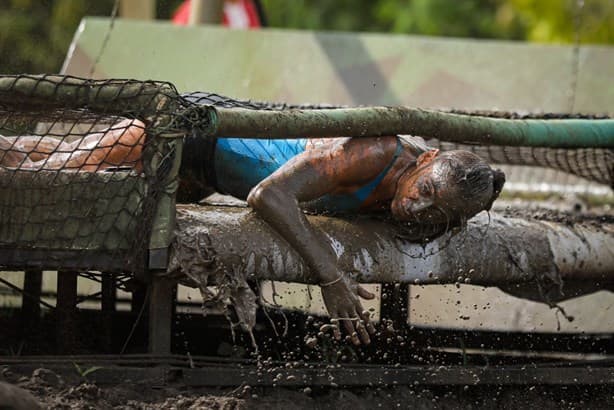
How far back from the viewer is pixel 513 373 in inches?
180

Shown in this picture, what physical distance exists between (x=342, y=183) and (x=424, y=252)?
44cm

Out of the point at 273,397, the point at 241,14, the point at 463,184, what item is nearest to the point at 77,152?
the point at 273,397

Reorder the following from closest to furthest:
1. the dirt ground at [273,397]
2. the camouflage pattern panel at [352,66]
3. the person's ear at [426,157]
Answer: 1. the dirt ground at [273,397]
2. the person's ear at [426,157]
3. the camouflage pattern panel at [352,66]

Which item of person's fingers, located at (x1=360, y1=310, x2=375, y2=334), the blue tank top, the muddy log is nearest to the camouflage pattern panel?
the muddy log

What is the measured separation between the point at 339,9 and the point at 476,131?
15261mm

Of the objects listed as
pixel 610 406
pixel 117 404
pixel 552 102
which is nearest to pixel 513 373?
pixel 610 406

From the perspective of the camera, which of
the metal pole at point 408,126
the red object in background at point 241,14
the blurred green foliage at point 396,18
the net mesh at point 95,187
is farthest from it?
the blurred green foliage at point 396,18

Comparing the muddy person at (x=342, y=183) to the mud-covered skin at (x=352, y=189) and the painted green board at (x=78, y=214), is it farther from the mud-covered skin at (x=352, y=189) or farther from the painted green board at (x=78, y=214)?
the painted green board at (x=78, y=214)

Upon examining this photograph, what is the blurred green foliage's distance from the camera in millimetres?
15195

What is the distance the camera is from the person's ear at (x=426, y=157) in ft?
14.3

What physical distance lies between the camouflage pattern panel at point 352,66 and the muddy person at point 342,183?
3576 millimetres

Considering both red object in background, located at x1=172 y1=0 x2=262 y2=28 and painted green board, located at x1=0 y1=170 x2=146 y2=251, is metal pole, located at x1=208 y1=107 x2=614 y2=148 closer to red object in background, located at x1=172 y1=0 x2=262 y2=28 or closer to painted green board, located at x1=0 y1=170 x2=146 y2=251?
painted green board, located at x1=0 y1=170 x2=146 y2=251

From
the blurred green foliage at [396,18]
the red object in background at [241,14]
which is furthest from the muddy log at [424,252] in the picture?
the blurred green foliage at [396,18]

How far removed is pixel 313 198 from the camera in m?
4.23
